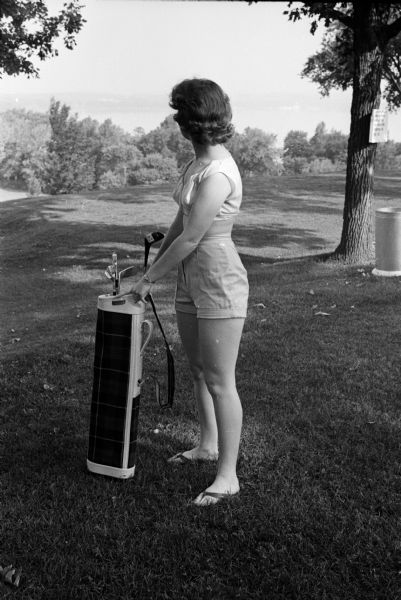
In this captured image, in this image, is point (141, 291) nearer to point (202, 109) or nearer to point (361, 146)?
point (202, 109)

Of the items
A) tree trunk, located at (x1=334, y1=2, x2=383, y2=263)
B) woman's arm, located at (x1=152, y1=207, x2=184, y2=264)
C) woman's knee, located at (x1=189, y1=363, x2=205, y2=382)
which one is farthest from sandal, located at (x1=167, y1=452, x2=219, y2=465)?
tree trunk, located at (x1=334, y1=2, x2=383, y2=263)

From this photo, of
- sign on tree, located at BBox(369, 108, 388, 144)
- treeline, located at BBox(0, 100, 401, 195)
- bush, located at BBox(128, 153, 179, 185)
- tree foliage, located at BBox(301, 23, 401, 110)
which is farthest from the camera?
bush, located at BBox(128, 153, 179, 185)

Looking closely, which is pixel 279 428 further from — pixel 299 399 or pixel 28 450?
pixel 28 450

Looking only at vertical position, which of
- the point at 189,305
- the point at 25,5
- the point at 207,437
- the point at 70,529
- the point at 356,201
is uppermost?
the point at 25,5

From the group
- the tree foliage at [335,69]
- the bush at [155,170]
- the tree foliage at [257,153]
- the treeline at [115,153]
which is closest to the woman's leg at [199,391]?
the tree foliage at [335,69]

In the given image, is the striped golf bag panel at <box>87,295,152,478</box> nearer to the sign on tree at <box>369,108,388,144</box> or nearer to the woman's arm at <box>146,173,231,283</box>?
the woman's arm at <box>146,173,231,283</box>

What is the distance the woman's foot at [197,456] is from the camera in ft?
11.3

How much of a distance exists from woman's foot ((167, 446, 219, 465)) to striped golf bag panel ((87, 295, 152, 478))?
0.96 feet

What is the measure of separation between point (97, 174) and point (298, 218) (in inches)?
2156

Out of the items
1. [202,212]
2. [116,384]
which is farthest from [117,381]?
[202,212]

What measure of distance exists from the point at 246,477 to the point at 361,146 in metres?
7.08

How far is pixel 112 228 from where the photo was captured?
17188 millimetres

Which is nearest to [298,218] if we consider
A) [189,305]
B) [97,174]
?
[189,305]

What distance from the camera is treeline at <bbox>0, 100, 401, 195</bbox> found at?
59938 mm
